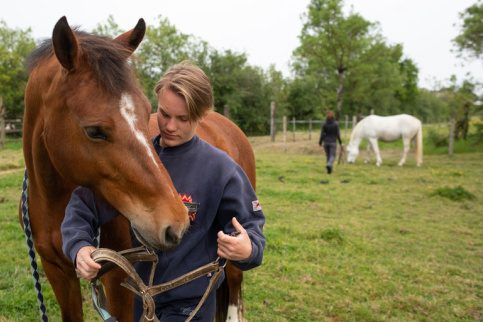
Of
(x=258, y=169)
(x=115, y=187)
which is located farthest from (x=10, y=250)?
(x=258, y=169)

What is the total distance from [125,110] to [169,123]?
0.63 ft

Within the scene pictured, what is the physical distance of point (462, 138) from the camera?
16469 millimetres

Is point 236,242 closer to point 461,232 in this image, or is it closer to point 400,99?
point 461,232

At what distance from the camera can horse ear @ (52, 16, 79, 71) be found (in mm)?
1228

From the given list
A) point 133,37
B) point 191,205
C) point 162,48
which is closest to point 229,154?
point 133,37

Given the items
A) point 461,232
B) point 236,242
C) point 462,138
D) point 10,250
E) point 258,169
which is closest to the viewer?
point 236,242

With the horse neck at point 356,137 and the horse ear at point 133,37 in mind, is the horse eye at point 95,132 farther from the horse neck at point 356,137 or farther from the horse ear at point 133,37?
the horse neck at point 356,137

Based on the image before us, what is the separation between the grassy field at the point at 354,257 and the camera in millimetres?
3131

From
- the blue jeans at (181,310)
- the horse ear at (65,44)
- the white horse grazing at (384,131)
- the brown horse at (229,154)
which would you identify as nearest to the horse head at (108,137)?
the horse ear at (65,44)

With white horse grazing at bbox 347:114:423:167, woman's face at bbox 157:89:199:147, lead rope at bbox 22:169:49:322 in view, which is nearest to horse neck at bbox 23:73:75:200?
lead rope at bbox 22:169:49:322

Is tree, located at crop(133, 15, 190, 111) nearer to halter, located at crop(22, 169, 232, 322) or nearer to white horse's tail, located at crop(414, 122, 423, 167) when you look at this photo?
white horse's tail, located at crop(414, 122, 423, 167)

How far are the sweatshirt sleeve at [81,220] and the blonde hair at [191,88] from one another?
0.53 meters

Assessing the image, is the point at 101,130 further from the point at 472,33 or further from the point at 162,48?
the point at 162,48

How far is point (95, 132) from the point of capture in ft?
4.11
